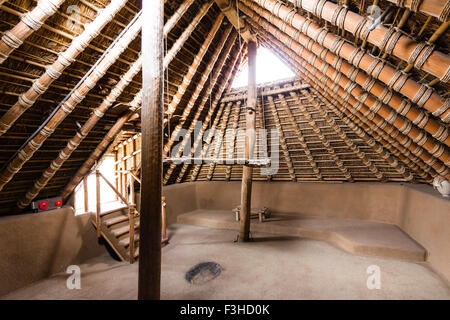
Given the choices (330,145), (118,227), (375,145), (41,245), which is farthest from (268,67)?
(41,245)

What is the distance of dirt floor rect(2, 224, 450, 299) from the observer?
334cm

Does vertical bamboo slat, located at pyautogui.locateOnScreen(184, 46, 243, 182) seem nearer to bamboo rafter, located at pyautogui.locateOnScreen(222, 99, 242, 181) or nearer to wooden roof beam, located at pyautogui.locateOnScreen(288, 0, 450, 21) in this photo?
bamboo rafter, located at pyautogui.locateOnScreen(222, 99, 242, 181)

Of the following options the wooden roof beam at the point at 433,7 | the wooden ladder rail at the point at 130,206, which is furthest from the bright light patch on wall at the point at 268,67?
the wooden roof beam at the point at 433,7

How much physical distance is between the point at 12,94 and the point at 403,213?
7589mm

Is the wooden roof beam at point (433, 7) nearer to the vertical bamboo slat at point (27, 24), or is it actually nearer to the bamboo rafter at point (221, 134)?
the vertical bamboo slat at point (27, 24)

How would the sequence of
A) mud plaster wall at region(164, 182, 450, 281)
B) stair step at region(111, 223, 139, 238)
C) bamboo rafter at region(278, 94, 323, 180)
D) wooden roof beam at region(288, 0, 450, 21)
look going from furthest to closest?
bamboo rafter at region(278, 94, 323, 180) < stair step at region(111, 223, 139, 238) < mud plaster wall at region(164, 182, 450, 281) < wooden roof beam at region(288, 0, 450, 21)

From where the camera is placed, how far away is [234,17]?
3910mm

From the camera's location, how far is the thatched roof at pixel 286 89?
1964mm

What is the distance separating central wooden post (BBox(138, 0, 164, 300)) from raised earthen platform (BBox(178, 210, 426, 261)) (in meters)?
4.20

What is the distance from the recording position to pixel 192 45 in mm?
4156

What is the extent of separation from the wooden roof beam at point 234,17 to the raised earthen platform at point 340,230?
15.1 ft

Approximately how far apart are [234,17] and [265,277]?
4543 millimetres

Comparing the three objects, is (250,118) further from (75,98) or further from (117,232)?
(117,232)

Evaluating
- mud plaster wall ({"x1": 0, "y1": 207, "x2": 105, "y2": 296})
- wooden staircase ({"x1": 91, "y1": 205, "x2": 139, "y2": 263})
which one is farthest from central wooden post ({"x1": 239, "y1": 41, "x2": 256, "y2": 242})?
mud plaster wall ({"x1": 0, "y1": 207, "x2": 105, "y2": 296})
